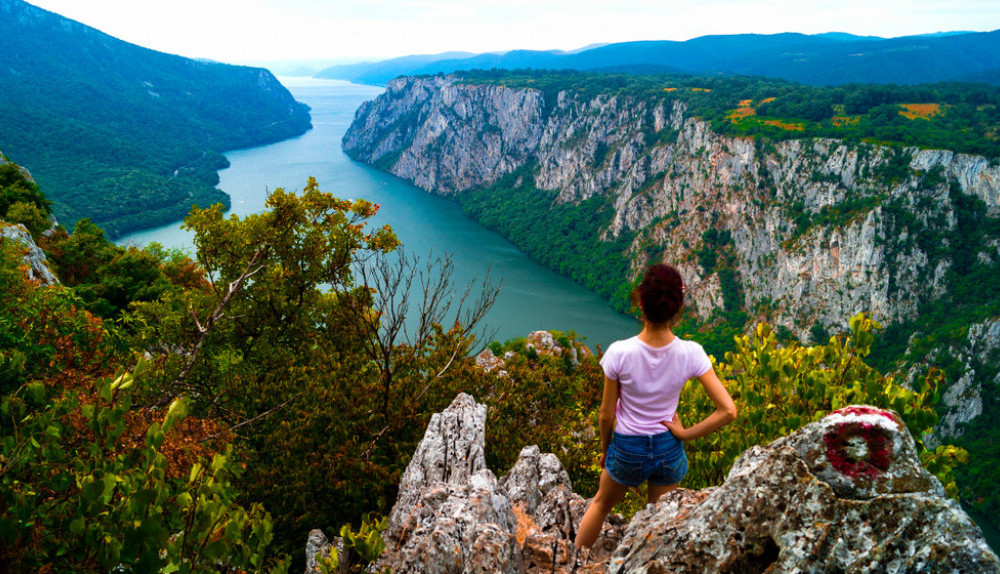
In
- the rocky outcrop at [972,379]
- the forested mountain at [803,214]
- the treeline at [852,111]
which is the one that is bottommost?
the rocky outcrop at [972,379]

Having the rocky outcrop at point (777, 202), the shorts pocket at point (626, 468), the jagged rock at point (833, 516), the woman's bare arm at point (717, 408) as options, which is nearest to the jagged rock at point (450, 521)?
the shorts pocket at point (626, 468)

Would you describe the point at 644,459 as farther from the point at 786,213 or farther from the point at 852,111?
the point at 852,111

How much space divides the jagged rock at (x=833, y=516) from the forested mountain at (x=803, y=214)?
4194cm

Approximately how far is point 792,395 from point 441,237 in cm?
10536

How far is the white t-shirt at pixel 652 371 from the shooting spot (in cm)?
403

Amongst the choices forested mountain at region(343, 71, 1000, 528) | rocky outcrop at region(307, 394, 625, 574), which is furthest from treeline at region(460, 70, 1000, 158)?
rocky outcrop at region(307, 394, 625, 574)

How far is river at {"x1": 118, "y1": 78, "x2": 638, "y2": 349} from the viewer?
2933 inches

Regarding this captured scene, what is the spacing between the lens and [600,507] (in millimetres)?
4656

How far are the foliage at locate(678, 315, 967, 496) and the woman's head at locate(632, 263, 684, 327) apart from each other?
2.20 metres

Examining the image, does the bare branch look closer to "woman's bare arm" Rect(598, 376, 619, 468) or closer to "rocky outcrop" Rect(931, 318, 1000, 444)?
"woman's bare arm" Rect(598, 376, 619, 468)

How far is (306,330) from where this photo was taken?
13.9 metres

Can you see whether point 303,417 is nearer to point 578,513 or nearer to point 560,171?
point 578,513

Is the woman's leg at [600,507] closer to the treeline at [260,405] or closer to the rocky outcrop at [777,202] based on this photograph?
the treeline at [260,405]

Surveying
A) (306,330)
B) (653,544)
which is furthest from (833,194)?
(653,544)
